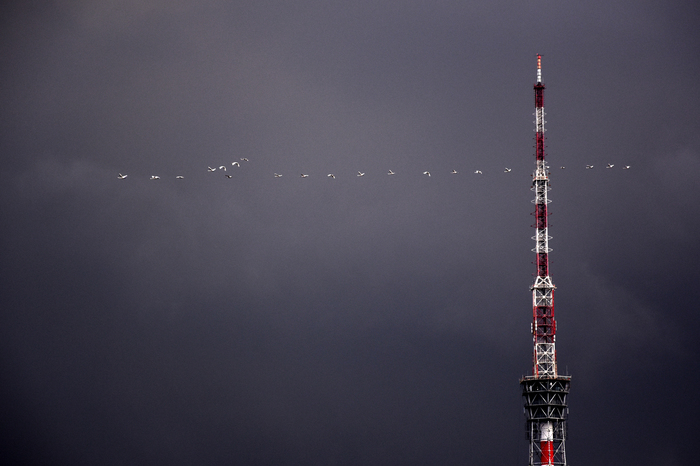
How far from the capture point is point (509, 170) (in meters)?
197

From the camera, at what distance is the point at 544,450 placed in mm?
199125

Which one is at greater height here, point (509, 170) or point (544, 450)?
point (509, 170)

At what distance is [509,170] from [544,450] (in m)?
56.6
